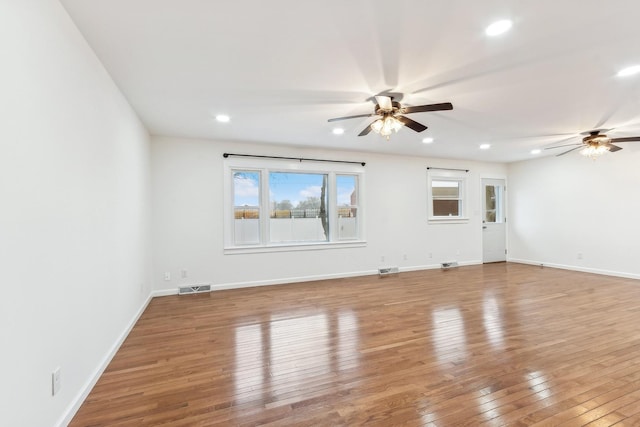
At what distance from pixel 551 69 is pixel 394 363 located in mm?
2948

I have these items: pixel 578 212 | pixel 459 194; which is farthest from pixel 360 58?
pixel 578 212

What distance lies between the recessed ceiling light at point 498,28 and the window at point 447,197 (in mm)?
5067

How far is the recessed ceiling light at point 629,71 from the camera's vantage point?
2674 mm

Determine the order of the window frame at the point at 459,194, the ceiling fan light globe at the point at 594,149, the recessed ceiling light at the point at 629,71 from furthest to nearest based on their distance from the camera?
the window frame at the point at 459,194 → the ceiling fan light globe at the point at 594,149 → the recessed ceiling light at the point at 629,71

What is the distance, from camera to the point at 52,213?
1688 millimetres

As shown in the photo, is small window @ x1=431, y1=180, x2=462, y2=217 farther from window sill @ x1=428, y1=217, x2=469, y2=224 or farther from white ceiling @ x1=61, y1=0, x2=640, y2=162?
white ceiling @ x1=61, y1=0, x2=640, y2=162

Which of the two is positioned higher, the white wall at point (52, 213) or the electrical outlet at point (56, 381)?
the white wall at point (52, 213)

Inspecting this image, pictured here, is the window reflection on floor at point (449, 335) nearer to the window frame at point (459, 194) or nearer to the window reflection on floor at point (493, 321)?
the window reflection on floor at point (493, 321)

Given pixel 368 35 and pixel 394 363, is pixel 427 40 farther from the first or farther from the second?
pixel 394 363

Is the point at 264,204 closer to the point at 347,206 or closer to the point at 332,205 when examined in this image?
the point at 332,205

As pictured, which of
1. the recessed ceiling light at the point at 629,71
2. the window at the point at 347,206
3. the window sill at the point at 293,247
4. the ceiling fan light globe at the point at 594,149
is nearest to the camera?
the recessed ceiling light at the point at 629,71

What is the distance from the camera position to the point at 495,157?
7160 millimetres

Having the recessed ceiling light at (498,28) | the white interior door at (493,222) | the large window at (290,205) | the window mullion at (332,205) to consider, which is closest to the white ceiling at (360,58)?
the recessed ceiling light at (498,28)

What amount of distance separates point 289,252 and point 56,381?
409 centimetres
